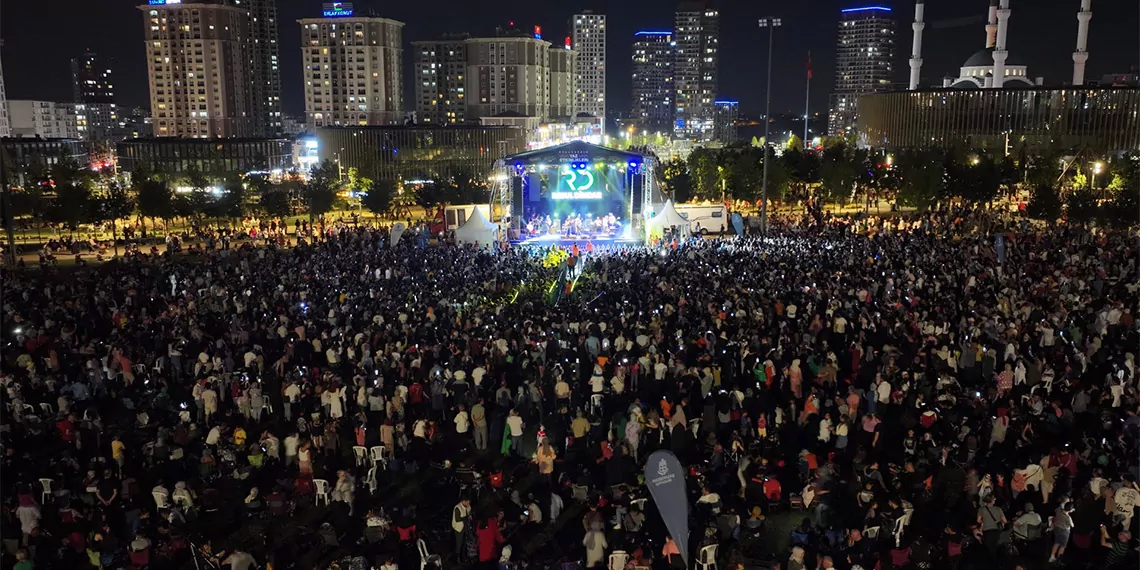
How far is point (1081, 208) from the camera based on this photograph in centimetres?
3516

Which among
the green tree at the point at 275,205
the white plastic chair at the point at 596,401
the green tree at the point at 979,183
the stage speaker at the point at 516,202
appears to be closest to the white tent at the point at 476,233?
the stage speaker at the point at 516,202

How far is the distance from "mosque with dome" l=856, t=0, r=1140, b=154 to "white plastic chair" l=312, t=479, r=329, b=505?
2420 inches

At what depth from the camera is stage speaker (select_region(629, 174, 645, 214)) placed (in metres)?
35.5

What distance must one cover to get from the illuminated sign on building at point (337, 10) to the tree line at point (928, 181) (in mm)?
85486

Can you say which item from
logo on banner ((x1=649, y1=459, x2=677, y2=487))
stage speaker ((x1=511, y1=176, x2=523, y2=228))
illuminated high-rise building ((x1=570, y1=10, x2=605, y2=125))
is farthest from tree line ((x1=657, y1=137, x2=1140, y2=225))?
illuminated high-rise building ((x1=570, y1=10, x2=605, y2=125))

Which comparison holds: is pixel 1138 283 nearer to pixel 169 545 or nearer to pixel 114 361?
pixel 169 545

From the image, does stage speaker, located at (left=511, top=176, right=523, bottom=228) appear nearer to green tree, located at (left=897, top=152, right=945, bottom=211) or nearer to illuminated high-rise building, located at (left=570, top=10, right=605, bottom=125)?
green tree, located at (left=897, top=152, right=945, bottom=211)

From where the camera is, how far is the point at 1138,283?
18844 mm

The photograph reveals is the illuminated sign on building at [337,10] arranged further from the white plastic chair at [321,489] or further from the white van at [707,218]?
the white plastic chair at [321,489]

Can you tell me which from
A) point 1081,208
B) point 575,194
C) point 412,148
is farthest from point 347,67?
point 1081,208

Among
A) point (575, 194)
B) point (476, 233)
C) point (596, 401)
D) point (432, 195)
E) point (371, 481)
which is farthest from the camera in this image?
point (432, 195)

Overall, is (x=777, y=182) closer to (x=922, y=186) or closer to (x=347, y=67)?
(x=922, y=186)

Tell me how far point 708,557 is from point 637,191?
2841cm

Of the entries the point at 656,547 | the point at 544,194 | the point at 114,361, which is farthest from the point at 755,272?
the point at 544,194
